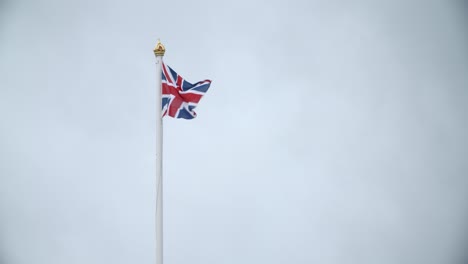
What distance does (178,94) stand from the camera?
21.4m

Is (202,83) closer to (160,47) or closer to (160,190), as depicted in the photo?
(160,47)

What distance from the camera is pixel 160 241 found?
19.7 meters

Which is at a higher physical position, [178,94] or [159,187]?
[178,94]

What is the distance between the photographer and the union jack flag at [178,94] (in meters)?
21.0

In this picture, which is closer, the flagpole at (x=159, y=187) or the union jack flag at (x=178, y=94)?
the flagpole at (x=159, y=187)

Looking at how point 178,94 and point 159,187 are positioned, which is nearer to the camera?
point 159,187

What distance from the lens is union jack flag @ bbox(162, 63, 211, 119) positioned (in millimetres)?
21042

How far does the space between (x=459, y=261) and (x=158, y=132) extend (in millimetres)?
63745

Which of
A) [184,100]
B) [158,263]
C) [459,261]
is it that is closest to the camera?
[158,263]

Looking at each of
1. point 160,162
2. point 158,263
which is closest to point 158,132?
point 160,162

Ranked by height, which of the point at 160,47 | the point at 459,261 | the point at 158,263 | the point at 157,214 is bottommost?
the point at 459,261

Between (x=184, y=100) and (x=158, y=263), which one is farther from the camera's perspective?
(x=184, y=100)

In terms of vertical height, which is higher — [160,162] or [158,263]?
[160,162]

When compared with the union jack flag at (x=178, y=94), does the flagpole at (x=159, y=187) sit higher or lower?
lower
